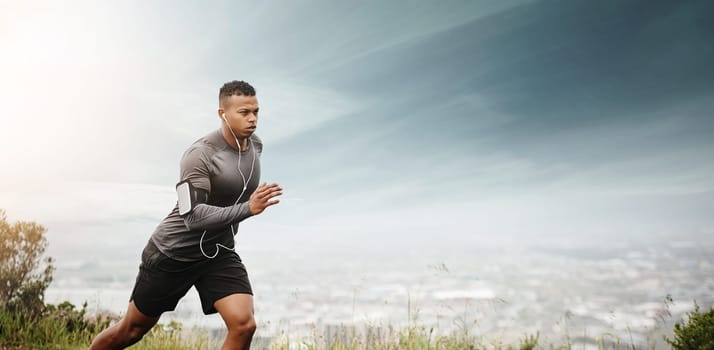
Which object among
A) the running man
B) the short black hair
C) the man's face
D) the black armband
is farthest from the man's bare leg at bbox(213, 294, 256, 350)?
the short black hair

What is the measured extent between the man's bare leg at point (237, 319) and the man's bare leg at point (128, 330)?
68cm

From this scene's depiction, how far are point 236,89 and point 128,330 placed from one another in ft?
6.33

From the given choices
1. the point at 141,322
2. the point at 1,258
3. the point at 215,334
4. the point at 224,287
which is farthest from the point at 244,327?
the point at 1,258

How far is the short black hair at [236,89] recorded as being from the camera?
369 cm

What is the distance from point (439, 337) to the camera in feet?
14.6

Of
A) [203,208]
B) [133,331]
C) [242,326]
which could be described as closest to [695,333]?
[242,326]

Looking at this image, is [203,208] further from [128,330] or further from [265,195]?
[128,330]

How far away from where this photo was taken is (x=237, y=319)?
11.3ft

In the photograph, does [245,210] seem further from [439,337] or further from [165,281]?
[439,337]

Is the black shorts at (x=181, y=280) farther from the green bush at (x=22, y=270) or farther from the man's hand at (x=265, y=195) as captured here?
the green bush at (x=22, y=270)

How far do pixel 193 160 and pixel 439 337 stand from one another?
2.48 metres

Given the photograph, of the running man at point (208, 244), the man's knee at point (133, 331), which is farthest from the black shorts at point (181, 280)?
the man's knee at point (133, 331)

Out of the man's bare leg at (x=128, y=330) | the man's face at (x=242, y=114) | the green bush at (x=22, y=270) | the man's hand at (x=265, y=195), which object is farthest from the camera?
the green bush at (x=22, y=270)

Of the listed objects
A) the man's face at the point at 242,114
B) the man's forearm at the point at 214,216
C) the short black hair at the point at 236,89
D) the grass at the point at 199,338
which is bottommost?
the grass at the point at 199,338
